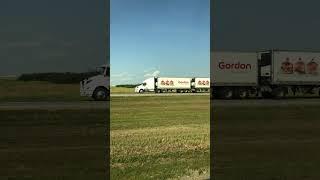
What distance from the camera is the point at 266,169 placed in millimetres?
7168

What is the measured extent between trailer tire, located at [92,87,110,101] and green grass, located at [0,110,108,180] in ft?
33.3

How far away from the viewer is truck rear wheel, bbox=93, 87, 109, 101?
1017 inches

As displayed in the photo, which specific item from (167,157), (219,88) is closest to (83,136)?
(167,157)

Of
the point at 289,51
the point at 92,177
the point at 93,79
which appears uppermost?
the point at 289,51

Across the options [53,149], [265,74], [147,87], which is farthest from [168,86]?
[53,149]

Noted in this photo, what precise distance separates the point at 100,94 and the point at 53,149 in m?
16.9

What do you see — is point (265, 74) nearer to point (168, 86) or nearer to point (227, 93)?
point (227, 93)

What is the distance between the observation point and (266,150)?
9.12 metres

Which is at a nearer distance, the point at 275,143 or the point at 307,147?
the point at 307,147

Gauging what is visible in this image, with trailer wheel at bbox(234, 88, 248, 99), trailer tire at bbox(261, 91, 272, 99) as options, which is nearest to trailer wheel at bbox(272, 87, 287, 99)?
trailer tire at bbox(261, 91, 272, 99)

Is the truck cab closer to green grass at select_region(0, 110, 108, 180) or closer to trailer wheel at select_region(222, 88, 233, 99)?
trailer wheel at select_region(222, 88, 233, 99)

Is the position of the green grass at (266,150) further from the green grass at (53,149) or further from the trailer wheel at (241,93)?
the trailer wheel at (241,93)

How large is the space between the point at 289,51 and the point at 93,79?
1428cm

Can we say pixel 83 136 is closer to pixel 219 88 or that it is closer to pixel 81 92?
pixel 81 92
